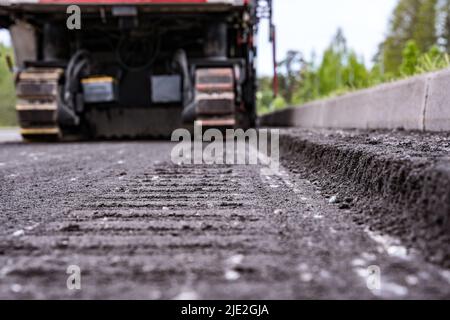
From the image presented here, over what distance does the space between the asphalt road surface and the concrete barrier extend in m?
2.25

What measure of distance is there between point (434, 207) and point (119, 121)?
881 cm

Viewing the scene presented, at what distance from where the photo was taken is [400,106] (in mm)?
6180

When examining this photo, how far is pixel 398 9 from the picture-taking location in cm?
4725

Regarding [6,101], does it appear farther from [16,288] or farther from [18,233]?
[16,288]

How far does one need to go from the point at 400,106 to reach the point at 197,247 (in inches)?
195

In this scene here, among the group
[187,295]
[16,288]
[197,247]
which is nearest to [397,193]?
[197,247]

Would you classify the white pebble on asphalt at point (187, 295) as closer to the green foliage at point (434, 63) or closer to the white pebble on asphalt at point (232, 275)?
the white pebble on asphalt at point (232, 275)

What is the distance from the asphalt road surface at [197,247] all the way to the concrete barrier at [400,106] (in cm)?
225

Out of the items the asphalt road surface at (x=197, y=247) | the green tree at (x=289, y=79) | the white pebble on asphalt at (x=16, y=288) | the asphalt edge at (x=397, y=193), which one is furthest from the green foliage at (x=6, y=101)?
the white pebble on asphalt at (x=16, y=288)

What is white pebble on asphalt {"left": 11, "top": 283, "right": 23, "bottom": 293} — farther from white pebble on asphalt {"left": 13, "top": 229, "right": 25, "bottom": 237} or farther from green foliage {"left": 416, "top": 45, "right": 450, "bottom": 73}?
green foliage {"left": 416, "top": 45, "right": 450, "bottom": 73}

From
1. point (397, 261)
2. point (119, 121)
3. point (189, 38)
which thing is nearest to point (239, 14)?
point (189, 38)

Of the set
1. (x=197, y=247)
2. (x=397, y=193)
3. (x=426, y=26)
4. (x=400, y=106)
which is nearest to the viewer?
(x=197, y=247)

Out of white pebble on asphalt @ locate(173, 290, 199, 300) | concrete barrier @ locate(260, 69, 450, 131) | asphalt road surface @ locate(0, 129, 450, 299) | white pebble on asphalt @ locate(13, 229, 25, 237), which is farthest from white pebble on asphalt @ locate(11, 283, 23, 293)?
concrete barrier @ locate(260, 69, 450, 131)

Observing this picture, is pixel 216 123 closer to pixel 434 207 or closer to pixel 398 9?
pixel 434 207
